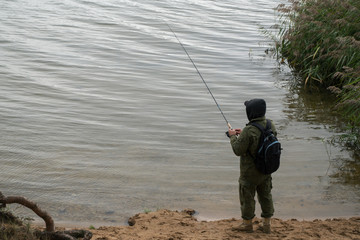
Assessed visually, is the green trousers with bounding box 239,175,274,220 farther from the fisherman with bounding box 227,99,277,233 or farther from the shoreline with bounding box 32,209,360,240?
the shoreline with bounding box 32,209,360,240

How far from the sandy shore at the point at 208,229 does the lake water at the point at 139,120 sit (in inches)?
17.6

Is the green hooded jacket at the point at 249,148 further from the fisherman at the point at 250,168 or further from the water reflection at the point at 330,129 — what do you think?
the water reflection at the point at 330,129

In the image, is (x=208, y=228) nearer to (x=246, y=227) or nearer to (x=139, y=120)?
(x=246, y=227)

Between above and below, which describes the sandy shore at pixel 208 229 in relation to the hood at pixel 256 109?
below

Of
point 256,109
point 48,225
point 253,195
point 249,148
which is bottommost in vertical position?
point 48,225

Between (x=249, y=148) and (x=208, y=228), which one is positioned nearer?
(x=249, y=148)

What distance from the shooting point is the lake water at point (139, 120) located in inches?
263

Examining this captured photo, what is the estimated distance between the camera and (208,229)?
546cm

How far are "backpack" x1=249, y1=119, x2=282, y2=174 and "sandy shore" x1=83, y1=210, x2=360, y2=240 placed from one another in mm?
751

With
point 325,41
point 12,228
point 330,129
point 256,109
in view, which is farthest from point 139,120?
point 12,228

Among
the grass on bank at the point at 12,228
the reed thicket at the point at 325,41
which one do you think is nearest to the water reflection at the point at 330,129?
the reed thicket at the point at 325,41

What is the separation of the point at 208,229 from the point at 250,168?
858 millimetres

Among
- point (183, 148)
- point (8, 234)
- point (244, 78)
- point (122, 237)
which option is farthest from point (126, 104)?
point (8, 234)

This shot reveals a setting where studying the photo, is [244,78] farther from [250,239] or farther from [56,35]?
[250,239]
